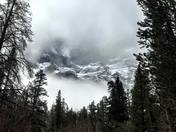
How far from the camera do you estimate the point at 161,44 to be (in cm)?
1781

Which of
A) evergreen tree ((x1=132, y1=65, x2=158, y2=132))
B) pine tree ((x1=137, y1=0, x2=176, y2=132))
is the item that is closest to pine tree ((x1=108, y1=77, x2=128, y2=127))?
evergreen tree ((x1=132, y1=65, x2=158, y2=132))

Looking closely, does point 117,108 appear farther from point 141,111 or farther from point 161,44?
point 161,44

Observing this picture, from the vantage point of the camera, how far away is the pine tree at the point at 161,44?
17.6 m

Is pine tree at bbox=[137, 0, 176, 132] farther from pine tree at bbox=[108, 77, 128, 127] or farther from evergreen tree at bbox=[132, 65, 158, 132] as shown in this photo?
pine tree at bbox=[108, 77, 128, 127]

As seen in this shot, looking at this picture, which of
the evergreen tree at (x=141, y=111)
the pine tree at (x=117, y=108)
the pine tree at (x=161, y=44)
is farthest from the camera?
the pine tree at (x=117, y=108)

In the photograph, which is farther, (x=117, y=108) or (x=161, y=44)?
(x=117, y=108)

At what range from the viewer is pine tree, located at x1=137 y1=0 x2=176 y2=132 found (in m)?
17.6

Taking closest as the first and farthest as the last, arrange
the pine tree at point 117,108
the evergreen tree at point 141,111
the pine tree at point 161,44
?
the pine tree at point 161,44, the evergreen tree at point 141,111, the pine tree at point 117,108

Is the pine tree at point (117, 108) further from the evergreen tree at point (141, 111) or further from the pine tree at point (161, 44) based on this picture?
the pine tree at point (161, 44)

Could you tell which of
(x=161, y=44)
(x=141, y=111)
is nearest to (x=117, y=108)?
(x=141, y=111)

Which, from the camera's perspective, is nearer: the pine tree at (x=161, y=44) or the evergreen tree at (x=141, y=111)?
the pine tree at (x=161, y=44)

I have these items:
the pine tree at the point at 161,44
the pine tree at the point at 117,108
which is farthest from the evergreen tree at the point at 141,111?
the pine tree at the point at 161,44

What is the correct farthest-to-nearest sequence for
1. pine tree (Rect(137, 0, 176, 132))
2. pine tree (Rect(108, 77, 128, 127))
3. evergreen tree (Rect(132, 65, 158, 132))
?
pine tree (Rect(108, 77, 128, 127)) → evergreen tree (Rect(132, 65, 158, 132)) → pine tree (Rect(137, 0, 176, 132))

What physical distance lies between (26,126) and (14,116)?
2.05 feet
